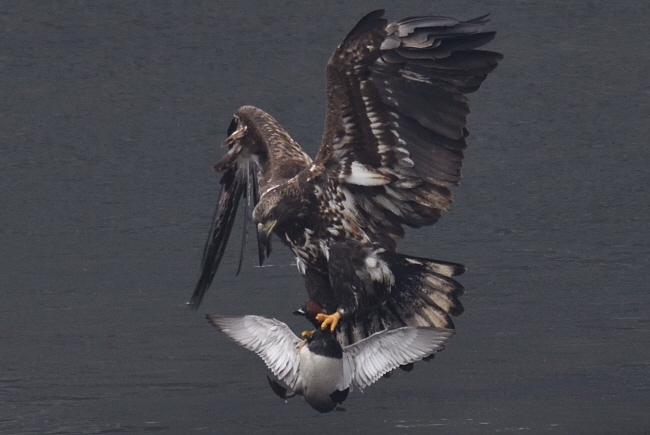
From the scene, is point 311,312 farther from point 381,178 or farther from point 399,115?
point 399,115

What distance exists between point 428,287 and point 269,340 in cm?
72

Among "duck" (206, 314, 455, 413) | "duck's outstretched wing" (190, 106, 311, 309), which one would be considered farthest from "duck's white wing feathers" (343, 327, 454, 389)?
"duck's outstretched wing" (190, 106, 311, 309)

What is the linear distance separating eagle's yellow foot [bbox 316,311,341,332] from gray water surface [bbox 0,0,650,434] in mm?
339

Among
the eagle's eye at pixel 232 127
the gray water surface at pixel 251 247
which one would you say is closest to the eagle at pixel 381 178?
the gray water surface at pixel 251 247

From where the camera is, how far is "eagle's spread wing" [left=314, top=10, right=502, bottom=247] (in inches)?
245

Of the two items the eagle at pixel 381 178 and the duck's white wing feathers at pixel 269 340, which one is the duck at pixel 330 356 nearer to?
the duck's white wing feathers at pixel 269 340

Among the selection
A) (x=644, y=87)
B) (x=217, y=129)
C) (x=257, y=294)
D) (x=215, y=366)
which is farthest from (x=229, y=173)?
(x=644, y=87)

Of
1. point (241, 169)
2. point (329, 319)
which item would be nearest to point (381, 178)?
point (329, 319)

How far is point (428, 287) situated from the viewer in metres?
6.55

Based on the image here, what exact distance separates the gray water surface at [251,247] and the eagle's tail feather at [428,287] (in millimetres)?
304

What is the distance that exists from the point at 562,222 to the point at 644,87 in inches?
110

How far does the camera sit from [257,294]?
7758mm

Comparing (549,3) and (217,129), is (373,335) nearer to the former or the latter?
(217,129)

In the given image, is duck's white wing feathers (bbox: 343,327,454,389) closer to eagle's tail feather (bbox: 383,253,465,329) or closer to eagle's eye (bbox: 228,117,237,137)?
eagle's tail feather (bbox: 383,253,465,329)
